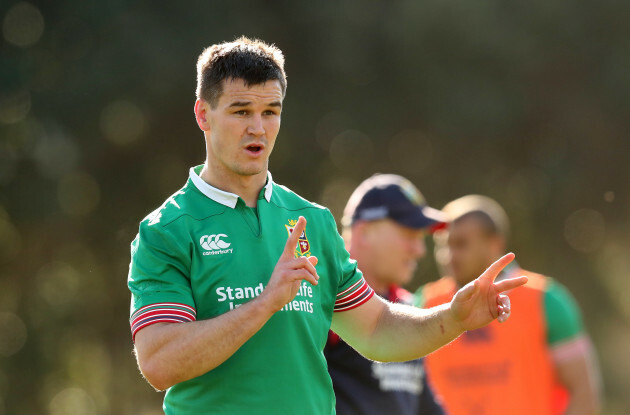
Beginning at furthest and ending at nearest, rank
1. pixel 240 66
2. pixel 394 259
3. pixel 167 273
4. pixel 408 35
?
1. pixel 408 35
2. pixel 394 259
3. pixel 240 66
4. pixel 167 273

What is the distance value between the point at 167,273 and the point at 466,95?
12.2 metres

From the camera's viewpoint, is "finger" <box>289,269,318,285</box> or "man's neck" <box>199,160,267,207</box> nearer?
"finger" <box>289,269,318,285</box>

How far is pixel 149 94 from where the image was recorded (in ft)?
46.1

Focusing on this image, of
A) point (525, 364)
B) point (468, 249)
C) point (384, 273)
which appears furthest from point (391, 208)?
point (525, 364)

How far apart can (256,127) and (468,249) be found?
13.5ft

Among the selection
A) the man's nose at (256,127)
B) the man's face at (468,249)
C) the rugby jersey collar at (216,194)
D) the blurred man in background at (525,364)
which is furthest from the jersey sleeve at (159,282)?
the man's face at (468,249)

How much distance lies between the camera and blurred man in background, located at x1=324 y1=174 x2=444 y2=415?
204 inches

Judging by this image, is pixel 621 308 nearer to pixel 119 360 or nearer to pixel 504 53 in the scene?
pixel 504 53

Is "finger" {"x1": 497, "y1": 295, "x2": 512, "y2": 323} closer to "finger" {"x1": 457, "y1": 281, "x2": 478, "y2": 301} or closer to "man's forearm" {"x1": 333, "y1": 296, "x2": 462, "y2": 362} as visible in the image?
"finger" {"x1": 457, "y1": 281, "x2": 478, "y2": 301}

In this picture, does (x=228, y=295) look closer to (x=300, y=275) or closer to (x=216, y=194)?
(x=300, y=275)

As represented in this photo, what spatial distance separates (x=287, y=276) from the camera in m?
3.21

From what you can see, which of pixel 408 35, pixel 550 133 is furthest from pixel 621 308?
pixel 408 35

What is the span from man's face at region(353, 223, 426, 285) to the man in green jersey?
5.53ft

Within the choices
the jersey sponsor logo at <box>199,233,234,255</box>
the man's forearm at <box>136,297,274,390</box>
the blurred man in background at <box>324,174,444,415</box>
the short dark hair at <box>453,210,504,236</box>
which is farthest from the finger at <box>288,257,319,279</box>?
the short dark hair at <box>453,210,504,236</box>
